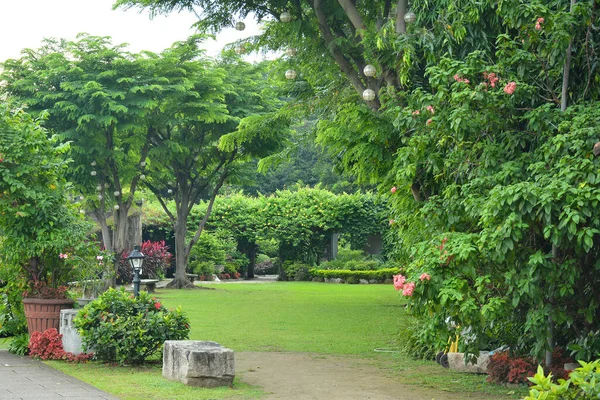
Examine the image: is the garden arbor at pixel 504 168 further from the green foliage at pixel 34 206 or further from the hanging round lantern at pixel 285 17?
the green foliage at pixel 34 206

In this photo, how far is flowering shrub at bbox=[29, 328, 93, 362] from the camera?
10344 mm

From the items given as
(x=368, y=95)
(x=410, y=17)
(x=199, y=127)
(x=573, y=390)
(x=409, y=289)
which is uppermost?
(x=199, y=127)

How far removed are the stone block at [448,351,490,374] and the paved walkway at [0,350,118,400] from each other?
4.26 m

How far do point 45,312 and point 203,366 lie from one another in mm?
3722

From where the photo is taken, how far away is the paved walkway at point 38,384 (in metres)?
7.70

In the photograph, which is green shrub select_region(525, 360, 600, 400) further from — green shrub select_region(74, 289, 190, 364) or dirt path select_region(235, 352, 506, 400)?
green shrub select_region(74, 289, 190, 364)

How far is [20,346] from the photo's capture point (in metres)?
10.9

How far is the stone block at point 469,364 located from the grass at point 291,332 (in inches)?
6.3

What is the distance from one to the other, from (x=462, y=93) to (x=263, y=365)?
4.48 metres

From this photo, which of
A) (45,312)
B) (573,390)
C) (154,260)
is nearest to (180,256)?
(154,260)

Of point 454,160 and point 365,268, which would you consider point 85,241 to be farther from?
point 365,268

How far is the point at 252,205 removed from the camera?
3388 cm

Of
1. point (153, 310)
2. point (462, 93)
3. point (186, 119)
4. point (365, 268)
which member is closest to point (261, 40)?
point (153, 310)

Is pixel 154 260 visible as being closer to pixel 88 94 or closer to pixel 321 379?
pixel 88 94
